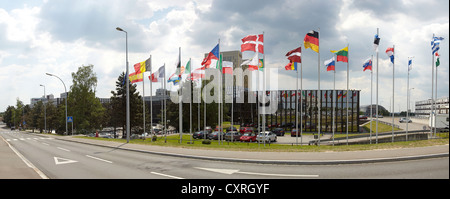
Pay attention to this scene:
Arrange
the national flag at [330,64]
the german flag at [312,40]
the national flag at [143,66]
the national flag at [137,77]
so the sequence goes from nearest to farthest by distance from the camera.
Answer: the german flag at [312,40], the national flag at [330,64], the national flag at [143,66], the national flag at [137,77]

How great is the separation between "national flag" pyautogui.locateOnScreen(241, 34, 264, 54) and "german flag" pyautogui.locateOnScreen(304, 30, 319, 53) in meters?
3.72

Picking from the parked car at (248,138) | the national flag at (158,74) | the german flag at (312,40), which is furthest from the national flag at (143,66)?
the parked car at (248,138)

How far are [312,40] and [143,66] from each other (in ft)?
56.8

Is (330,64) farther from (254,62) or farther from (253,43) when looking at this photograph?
(253,43)

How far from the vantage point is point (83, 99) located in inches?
2018

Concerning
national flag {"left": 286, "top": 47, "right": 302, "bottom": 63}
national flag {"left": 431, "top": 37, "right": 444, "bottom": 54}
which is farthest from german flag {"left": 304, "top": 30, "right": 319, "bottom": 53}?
national flag {"left": 431, "top": 37, "right": 444, "bottom": 54}

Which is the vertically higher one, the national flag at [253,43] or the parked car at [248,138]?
the national flag at [253,43]

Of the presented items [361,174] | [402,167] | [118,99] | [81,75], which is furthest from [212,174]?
[81,75]

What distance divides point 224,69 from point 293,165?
15.4 meters

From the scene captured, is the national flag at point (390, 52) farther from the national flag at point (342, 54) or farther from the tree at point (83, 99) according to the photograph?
the tree at point (83, 99)

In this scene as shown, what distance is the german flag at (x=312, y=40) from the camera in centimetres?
2112

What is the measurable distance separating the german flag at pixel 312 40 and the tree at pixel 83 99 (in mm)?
46181

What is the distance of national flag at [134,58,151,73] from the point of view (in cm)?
2695
